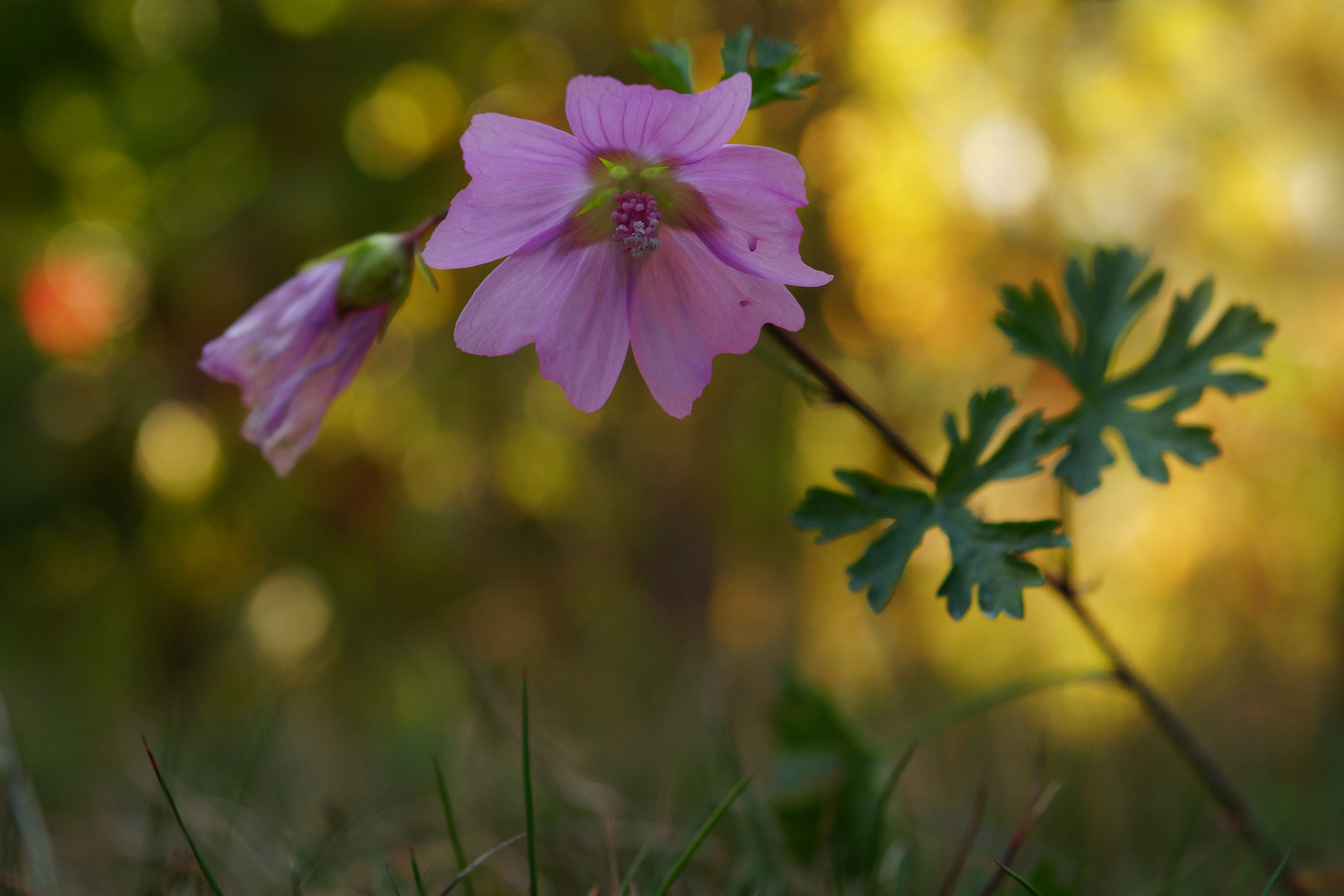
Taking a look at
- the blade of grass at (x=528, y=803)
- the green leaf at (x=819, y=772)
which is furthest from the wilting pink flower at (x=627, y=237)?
the green leaf at (x=819, y=772)

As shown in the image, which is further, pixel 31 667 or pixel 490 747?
pixel 31 667

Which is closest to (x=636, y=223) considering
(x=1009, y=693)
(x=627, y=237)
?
(x=627, y=237)

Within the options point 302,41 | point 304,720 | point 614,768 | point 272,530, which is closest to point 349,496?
point 272,530

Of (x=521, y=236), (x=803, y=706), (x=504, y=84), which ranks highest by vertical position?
(x=504, y=84)

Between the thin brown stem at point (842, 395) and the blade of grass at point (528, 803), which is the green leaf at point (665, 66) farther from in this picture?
the blade of grass at point (528, 803)

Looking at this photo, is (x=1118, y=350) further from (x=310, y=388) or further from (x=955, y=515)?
(x=310, y=388)

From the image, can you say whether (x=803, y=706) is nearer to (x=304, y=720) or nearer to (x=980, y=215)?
(x=304, y=720)

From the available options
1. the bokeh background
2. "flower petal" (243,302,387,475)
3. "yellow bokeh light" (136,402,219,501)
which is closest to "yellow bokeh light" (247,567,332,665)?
the bokeh background

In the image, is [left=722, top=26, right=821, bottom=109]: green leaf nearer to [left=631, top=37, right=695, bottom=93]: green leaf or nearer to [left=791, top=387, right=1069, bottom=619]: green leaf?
[left=631, top=37, right=695, bottom=93]: green leaf
